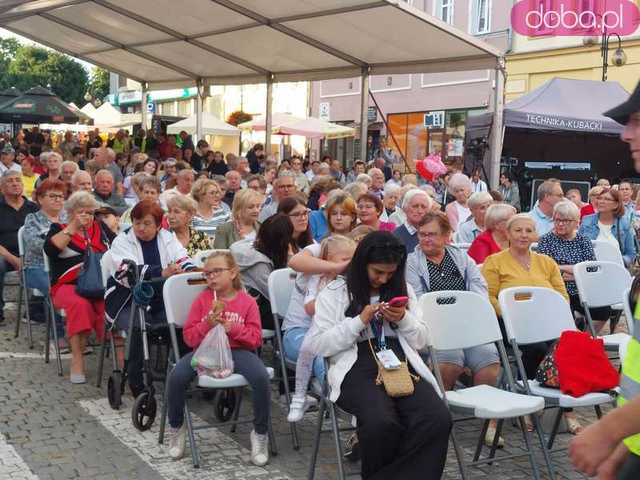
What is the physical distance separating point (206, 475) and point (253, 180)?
6.35 meters

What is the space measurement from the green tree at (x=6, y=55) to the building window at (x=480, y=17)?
60435mm

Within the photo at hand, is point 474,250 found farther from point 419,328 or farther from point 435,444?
point 435,444

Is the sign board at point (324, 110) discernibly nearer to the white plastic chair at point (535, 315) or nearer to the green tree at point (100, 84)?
the white plastic chair at point (535, 315)

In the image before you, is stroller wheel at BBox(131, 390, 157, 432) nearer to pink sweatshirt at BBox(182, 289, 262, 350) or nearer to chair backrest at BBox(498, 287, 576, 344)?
pink sweatshirt at BBox(182, 289, 262, 350)

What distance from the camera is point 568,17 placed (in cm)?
1758

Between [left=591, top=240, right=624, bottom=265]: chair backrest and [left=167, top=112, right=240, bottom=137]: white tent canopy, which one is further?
[left=167, top=112, right=240, bottom=137]: white tent canopy

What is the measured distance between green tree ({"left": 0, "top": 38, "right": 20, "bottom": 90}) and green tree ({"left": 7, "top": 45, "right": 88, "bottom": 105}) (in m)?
0.62

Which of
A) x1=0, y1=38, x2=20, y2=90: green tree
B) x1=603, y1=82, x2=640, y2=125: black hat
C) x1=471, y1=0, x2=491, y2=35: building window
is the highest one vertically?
x1=0, y1=38, x2=20, y2=90: green tree

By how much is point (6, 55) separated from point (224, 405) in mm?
88109

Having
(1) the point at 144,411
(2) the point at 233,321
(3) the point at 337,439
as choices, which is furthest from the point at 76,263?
(3) the point at 337,439

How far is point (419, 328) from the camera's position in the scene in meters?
4.22

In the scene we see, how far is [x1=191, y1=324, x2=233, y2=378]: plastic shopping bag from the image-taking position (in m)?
4.56

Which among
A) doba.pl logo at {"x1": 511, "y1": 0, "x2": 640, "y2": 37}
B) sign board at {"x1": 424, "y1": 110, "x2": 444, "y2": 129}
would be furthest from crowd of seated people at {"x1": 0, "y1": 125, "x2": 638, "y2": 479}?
sign board at {"x1": 424, "y1": 110, "x2": 444, "y2": 129}

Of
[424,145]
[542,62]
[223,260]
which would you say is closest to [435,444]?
[223,260]
